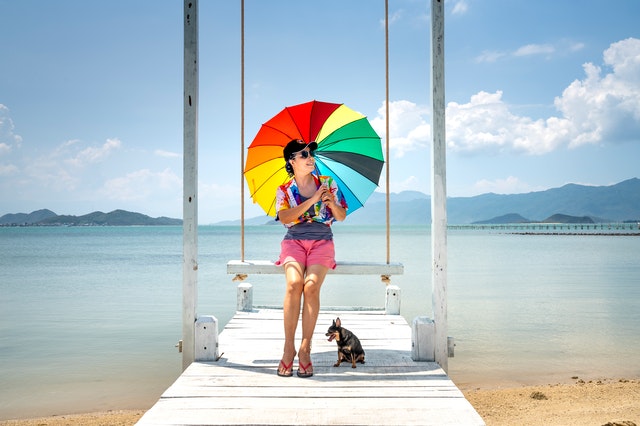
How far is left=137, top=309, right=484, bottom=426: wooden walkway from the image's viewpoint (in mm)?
2729

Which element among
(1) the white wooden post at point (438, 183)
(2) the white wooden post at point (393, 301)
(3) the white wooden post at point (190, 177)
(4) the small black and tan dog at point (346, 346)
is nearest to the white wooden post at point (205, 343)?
(3) the white wooden post at point (190, 177)

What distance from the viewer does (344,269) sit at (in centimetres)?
388

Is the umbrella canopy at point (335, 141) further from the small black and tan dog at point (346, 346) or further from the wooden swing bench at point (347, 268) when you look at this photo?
the small black and tan dog at point (346, 346)

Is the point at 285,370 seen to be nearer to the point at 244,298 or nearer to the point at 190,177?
the point at 190,177

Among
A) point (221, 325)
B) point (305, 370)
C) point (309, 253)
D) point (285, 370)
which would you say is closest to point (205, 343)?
point (285, 370)

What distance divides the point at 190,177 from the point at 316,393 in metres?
1.85

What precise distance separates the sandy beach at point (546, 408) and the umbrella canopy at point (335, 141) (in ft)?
8.28

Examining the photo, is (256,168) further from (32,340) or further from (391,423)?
(32,340)

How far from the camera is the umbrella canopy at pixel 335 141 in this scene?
164 inches

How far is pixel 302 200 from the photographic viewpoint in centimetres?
397

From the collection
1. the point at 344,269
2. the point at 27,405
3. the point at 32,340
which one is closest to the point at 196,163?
the point at 344,269

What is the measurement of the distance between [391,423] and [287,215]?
5.55 ft

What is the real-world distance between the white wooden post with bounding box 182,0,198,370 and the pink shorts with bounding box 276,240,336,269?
2.28 ft

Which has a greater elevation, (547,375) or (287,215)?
(287,215)
